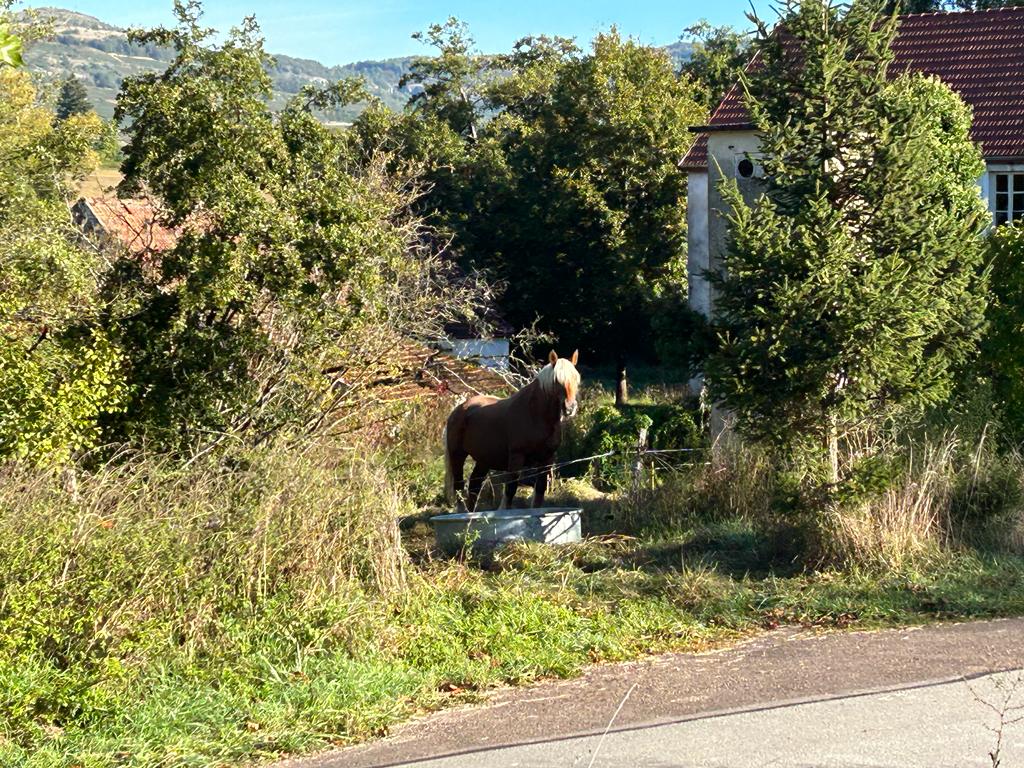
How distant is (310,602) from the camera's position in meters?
8.89

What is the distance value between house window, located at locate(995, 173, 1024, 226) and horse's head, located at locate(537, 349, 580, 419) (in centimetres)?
1251

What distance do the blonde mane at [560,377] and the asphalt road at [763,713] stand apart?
5120 millimetres

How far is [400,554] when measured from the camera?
965 cm

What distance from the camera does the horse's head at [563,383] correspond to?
1373cm

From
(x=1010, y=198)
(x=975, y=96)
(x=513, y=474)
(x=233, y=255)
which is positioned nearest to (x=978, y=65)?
(x=975, y=96)

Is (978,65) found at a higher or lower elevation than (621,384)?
higher

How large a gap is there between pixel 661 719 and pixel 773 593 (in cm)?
314

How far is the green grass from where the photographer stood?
7355mm

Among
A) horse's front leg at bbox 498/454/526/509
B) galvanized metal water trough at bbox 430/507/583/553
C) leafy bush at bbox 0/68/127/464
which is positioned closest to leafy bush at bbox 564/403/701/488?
horse's front leg at bbox 498/454/526/509

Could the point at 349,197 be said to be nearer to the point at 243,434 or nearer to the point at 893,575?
the point at 243,434

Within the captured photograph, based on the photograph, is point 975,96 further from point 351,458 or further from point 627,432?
point 351,458

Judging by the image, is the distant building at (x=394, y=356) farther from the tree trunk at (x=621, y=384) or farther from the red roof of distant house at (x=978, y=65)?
the tree trunk at (x=621, y=384)

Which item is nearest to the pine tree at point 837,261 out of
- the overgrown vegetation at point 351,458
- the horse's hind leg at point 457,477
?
the overgrown vegetation at point 351,458

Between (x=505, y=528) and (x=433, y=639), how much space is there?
3612 mm
